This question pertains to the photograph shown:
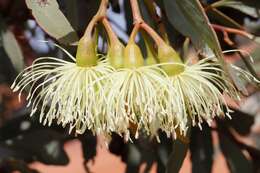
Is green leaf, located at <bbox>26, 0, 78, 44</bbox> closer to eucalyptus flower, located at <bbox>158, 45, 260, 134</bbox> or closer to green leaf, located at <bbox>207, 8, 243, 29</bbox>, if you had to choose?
eucalyptus flower, located at <bbox>158, 45, 260, 134</bbox>

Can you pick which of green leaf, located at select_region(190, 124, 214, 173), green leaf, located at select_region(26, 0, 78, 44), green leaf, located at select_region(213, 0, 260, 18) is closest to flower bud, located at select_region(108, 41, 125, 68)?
green leaf, located at select_region(26, 0, 78, 44)

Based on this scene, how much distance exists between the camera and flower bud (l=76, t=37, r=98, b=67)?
1.19 m

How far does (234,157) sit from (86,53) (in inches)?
35.0

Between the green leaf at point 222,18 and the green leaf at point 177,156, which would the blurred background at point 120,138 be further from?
the green leaf at point 177,156

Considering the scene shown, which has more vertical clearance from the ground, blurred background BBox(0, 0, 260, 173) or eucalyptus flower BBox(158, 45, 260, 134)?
eucalyptus flower BBox(158, 45, 260, 134)

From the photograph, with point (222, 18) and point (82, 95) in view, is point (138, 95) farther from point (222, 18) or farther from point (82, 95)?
point (222, 18)

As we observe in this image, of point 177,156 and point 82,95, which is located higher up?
point 82,95

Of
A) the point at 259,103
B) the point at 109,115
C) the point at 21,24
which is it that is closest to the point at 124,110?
Answer: the point at 109,115

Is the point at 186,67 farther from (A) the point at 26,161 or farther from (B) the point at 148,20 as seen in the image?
(A) the point at 26,161

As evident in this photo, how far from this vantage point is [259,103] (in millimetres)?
3430

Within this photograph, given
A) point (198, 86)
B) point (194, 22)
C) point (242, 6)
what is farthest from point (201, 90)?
point (242, 6)

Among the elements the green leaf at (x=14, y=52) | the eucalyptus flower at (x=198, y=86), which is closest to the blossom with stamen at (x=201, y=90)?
the eucalyptus flower at (x=198, y=86)

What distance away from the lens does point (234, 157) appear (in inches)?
77.8

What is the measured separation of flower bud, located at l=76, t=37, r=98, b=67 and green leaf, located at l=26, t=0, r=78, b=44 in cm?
8
